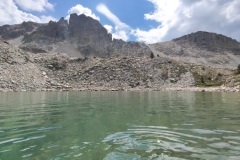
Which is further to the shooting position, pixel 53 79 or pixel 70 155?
pixel 53 79

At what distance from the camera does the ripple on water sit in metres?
13.1

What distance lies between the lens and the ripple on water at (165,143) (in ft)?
42.9

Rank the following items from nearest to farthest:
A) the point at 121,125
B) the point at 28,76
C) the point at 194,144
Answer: the point at 194,144
the point at 121,125
the point at 28,76

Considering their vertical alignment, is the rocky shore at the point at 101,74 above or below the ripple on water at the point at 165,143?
above

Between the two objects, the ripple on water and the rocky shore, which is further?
the rocky shore

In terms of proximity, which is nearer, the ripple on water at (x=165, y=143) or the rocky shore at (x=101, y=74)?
the ripple on water at (x=165, y=143)

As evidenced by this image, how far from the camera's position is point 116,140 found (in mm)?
16375

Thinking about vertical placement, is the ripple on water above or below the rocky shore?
below

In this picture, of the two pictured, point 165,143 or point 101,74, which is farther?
point 101,74

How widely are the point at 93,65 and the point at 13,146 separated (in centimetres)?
16472

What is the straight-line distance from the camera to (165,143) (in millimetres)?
15500

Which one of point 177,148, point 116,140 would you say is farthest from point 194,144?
point 116,140

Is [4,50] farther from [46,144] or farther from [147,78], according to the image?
[46,144]

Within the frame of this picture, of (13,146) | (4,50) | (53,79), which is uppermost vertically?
(4,50)
